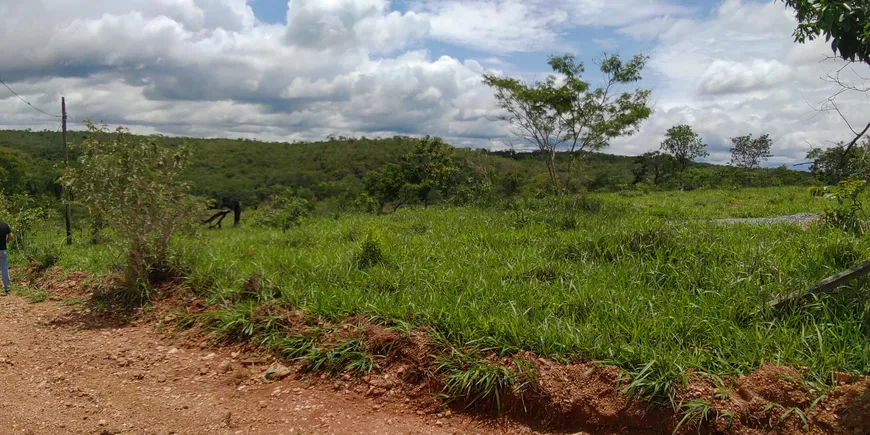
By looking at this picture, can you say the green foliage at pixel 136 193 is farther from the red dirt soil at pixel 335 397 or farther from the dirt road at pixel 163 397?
the red dirt soil at pixel 335 397

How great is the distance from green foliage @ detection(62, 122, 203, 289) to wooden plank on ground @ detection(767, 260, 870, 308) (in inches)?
228

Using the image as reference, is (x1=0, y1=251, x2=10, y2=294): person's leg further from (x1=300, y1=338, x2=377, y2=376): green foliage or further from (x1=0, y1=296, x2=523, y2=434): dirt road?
(x1=300, y1=338, x2=377, y2=376): green foliage

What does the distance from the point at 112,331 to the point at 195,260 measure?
1.25 m

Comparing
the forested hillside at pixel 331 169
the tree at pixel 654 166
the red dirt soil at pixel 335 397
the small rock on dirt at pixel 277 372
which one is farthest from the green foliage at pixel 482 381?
the tree at pixel 654 166

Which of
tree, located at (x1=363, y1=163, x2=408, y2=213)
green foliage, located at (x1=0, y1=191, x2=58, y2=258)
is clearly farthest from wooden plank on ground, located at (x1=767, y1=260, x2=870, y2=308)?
tree, located at (x1=363, y1=163, x2=408, y2=213)

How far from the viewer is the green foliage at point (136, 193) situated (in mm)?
5469

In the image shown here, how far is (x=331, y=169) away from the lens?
5484 cm

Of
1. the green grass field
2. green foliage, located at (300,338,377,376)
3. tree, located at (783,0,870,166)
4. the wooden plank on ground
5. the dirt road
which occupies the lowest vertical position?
the dirt road

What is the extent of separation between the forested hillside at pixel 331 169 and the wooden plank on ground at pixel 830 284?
238 inches

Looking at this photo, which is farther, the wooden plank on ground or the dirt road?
the wooden plank on ground

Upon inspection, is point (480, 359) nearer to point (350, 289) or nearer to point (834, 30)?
point (350, 289)

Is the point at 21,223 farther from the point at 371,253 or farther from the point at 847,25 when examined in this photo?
the point at 847,25

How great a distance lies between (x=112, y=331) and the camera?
4965 millimetres

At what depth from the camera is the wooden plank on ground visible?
3.43 meters
